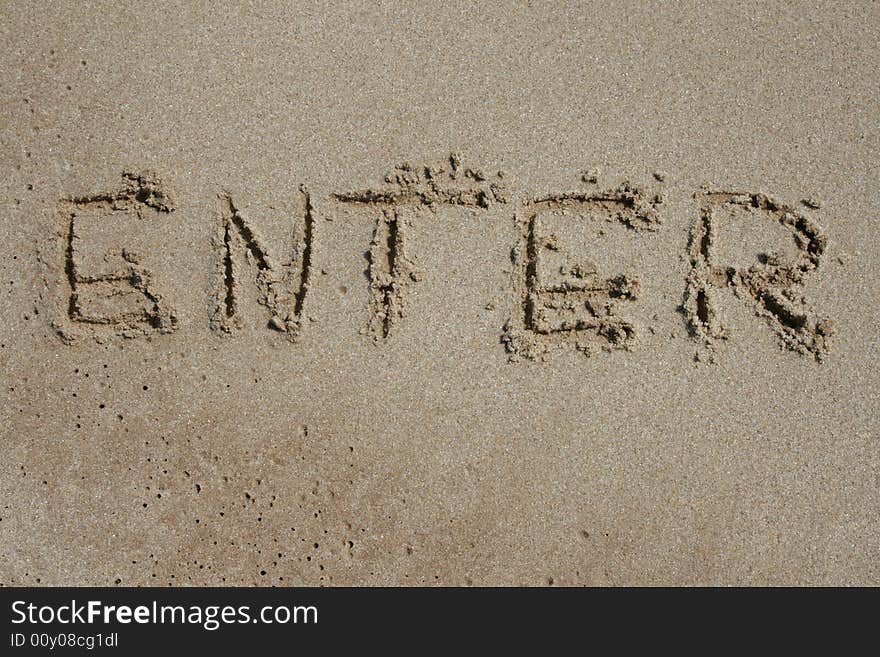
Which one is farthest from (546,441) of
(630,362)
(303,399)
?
(303,399)

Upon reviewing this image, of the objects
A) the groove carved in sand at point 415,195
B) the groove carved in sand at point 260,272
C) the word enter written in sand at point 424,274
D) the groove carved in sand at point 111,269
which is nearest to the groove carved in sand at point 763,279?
the word enter written in sand at point 424,274

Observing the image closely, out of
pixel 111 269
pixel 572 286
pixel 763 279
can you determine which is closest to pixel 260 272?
pixel 111 269

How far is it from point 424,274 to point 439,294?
80 millimetres

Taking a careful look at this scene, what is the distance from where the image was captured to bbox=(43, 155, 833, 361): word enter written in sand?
217 centimetres

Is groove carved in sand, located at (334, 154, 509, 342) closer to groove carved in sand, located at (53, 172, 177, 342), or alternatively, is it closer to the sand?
the sand

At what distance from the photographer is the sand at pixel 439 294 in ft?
6.94

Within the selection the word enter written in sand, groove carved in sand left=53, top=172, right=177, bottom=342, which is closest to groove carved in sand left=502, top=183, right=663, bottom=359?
the word enter written in sand

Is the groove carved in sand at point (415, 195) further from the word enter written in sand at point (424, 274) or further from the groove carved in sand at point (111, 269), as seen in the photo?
the groove carved in sand at point (111, 269)

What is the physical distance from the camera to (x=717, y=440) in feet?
7.04

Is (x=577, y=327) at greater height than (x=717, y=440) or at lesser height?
greater

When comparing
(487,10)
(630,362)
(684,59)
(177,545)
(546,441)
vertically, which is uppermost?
(487,10)

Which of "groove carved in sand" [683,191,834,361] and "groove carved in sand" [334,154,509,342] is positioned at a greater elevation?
"groove carved in sand" [334,154,509,342]
